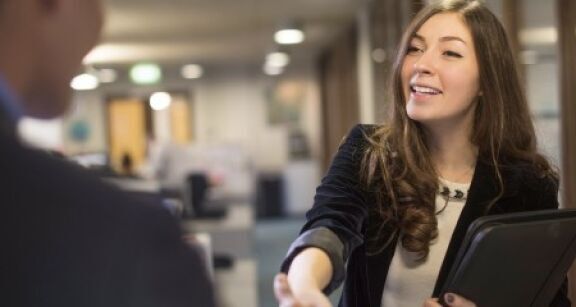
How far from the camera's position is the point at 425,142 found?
1.25 meters

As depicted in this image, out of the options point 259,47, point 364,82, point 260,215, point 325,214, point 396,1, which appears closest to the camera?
point 325,214

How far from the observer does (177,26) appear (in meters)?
7.47

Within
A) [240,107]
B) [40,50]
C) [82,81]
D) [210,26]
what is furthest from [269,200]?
[40,50]

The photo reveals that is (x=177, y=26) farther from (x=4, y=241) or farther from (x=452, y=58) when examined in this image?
(x=4, y=241)

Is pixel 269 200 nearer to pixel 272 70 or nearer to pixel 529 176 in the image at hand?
pixel 272 70

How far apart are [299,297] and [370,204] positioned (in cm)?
39

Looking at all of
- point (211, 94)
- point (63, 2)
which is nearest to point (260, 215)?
point (211, 94)

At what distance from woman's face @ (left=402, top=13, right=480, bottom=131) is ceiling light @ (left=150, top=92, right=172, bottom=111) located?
489 inches

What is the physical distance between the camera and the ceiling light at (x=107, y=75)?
39.9 feet

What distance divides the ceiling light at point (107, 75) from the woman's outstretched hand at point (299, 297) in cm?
1171

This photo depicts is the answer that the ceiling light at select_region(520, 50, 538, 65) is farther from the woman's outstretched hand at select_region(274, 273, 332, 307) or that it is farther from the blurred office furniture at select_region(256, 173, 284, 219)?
the blurred office furniture at select_region(256, 173, 284, 219)

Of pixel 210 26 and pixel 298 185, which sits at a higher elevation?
pixel 210 26

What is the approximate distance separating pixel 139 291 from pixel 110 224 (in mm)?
42

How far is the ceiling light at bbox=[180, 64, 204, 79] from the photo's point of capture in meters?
Result: 12.7
